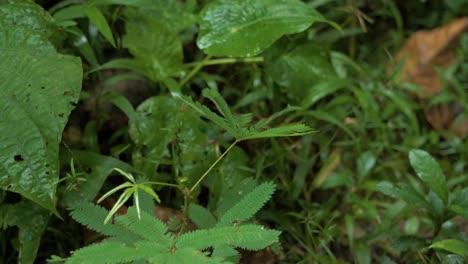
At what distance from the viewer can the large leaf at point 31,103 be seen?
1.01 meters

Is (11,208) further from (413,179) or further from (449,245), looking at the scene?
(413,179)

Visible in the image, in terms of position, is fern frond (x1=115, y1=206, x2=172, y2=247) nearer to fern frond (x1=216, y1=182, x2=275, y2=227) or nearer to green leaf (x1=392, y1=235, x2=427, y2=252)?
fern frond (x1=216, y1=182, x2=275, y2=227)

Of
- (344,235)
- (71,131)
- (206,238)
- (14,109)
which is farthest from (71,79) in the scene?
(344,235)

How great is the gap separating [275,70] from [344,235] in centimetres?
49

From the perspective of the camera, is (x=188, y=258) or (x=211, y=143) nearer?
(x=188, y=258)

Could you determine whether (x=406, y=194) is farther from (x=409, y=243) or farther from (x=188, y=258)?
(x=188, y=258)

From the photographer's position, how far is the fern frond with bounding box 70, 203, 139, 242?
98 centimetres

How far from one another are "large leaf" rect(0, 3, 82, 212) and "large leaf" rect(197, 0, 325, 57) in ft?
1.15

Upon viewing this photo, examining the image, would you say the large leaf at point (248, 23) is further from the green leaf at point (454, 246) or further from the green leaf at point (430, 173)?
the green leaf at point (454, 246)

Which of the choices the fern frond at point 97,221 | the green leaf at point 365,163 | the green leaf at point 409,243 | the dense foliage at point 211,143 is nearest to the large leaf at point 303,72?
the dense foliage at point 211,143

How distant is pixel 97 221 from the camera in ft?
3.33

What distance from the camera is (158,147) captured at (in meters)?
1.33

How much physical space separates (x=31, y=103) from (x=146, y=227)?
382mm

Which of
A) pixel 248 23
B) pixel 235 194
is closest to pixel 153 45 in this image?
pixel 248 23
